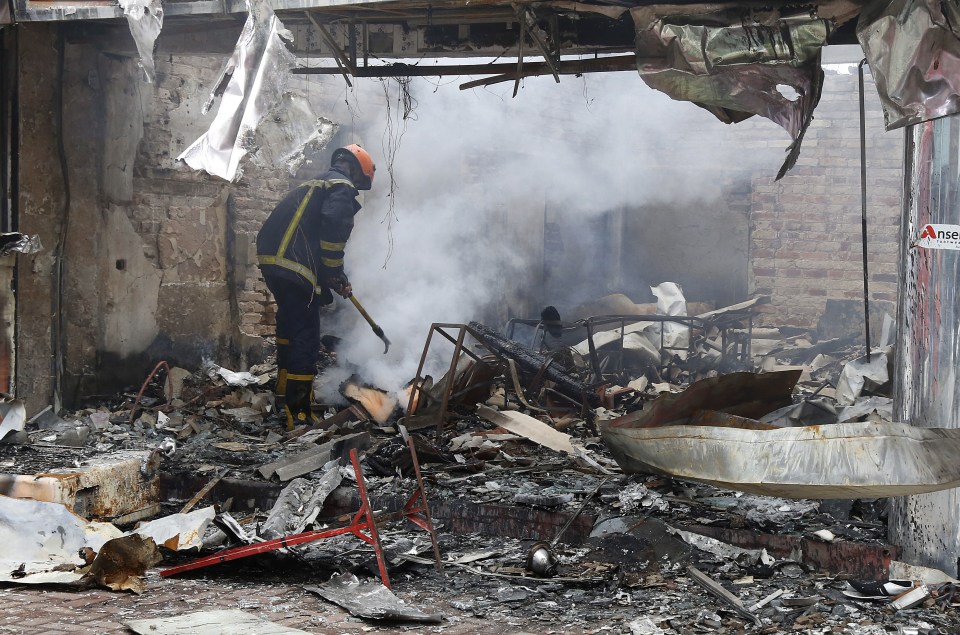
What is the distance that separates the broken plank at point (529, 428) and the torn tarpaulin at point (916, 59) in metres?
3.59

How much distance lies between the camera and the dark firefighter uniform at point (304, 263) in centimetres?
859

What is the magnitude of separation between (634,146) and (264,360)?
8423mm

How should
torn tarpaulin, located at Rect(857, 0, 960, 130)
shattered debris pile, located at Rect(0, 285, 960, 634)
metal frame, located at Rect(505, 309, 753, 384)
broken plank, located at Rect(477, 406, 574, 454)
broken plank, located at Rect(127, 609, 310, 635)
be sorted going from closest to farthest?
broken plank, located at Rect(127, 609, 310, 635)
shattered debris pile, located at Rect(0, 285, 960, 634)
torn tarpaulin, located at Rect(857, 0, 960, 130)
broken plank, located at Rect(477, 406, 574, 454)
metal frame, located at Rect(505, 309, 753, 384)

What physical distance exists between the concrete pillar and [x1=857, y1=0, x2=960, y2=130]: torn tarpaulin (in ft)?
0.35

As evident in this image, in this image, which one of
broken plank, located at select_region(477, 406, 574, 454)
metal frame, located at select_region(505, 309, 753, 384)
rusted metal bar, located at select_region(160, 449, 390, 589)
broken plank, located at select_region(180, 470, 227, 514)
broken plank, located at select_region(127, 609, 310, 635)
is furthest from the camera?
metal frame, located at select_region(505, 309, 753, 384)

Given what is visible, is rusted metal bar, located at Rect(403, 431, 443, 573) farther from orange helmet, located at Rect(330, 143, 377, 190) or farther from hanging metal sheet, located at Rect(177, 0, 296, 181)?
orange helmet, located at Rect(330, 143, 377, 190)

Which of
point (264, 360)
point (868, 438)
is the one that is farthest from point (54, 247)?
point (868, 438)

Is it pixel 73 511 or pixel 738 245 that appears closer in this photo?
pixel 73 511

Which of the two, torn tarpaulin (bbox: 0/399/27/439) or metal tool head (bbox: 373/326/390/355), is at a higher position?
metal tool head (bbox: 373/326/390/355)

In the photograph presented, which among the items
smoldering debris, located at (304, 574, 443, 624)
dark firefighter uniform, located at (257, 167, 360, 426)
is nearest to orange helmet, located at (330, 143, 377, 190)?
dark firefighter uniform, located at (257, 167, 360, 426)

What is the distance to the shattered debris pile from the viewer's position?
4.25m

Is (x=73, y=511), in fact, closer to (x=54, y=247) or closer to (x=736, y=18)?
(x=54, y=247)

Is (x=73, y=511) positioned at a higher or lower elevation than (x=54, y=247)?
lower

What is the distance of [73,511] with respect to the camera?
553cm
